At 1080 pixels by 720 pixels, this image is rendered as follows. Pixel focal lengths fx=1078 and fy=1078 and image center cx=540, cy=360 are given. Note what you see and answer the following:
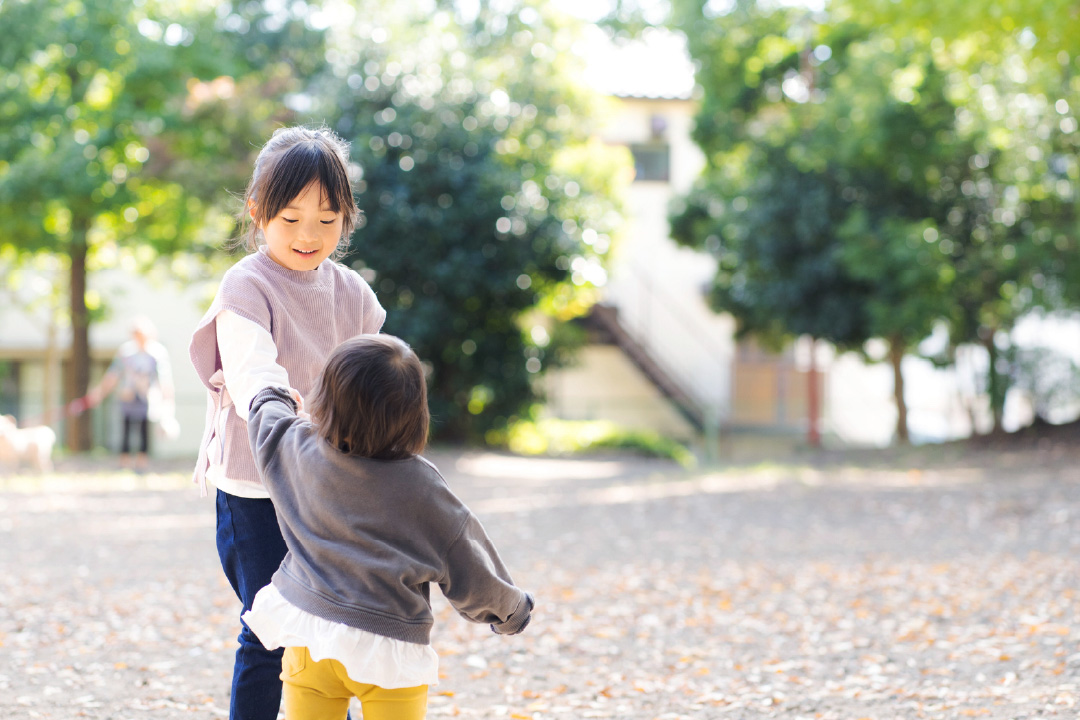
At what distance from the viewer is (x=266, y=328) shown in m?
2.37

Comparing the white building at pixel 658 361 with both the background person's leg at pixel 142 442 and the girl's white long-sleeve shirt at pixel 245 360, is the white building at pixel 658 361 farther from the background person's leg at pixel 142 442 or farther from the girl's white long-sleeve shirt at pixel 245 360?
the girl's white long-sleeve shirt at pixel 245 360

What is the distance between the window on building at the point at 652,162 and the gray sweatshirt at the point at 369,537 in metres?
21.0

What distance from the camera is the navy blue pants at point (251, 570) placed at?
2439mm

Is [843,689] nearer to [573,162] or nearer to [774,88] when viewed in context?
[573,162]

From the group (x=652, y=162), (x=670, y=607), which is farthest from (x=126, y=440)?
(x=652, y=162)

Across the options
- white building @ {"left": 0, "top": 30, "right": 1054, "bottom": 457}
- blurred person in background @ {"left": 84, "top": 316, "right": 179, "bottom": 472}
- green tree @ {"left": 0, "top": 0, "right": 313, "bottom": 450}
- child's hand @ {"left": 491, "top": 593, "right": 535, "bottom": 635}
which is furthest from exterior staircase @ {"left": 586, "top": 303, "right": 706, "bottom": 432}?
child's hand @ {"left": 491, "top": 593, "right": 535, "bottom": 635}

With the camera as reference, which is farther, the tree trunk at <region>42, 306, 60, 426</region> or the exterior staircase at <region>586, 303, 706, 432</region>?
the exterior staircase at <region>586, 303, 706, 432</region>

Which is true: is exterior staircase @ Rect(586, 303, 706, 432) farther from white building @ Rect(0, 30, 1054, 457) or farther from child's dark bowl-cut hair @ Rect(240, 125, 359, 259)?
child's dark bowl-cut hair @ Rect(240, 125, 359, 259)

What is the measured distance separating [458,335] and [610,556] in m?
8.50

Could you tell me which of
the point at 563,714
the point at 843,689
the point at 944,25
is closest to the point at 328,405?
the point at 563,714

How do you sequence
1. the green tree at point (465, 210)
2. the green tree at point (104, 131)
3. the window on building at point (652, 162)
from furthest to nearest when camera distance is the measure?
1. the window on building at point (652, 162)
2. the green tree at point (465, 210)
3. the green tree at point (104, 131)

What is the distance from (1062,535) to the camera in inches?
→ 298

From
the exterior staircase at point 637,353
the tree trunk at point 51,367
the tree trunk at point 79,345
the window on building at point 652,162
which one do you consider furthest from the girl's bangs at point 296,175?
the window on building at point 652,162

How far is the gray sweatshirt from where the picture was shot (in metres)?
2.11
